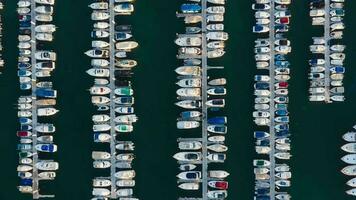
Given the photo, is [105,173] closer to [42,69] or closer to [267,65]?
[42,69]

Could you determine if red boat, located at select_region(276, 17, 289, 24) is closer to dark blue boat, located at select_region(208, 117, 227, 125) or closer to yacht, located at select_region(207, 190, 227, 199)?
dark blue boat, located at select_region(208, 117, 227, 125)

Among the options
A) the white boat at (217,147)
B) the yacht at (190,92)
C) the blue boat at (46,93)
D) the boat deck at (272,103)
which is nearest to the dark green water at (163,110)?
the blue boat at (46,93)

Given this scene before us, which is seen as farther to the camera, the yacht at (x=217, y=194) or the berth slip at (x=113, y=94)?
the berth slip at (x=113, y=94)

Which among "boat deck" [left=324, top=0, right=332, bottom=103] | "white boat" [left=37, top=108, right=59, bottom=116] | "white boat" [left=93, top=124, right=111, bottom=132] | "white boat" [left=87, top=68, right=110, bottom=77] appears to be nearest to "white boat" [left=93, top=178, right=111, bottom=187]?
"white boat" [left=93, top=124, right=111, bottom=132]

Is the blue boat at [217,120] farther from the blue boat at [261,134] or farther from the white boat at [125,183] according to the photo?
the white boat at [125,183]

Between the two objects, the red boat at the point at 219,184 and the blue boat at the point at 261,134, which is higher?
the blue boat at the point at 261,134

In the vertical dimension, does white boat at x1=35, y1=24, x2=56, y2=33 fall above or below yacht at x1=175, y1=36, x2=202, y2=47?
above
